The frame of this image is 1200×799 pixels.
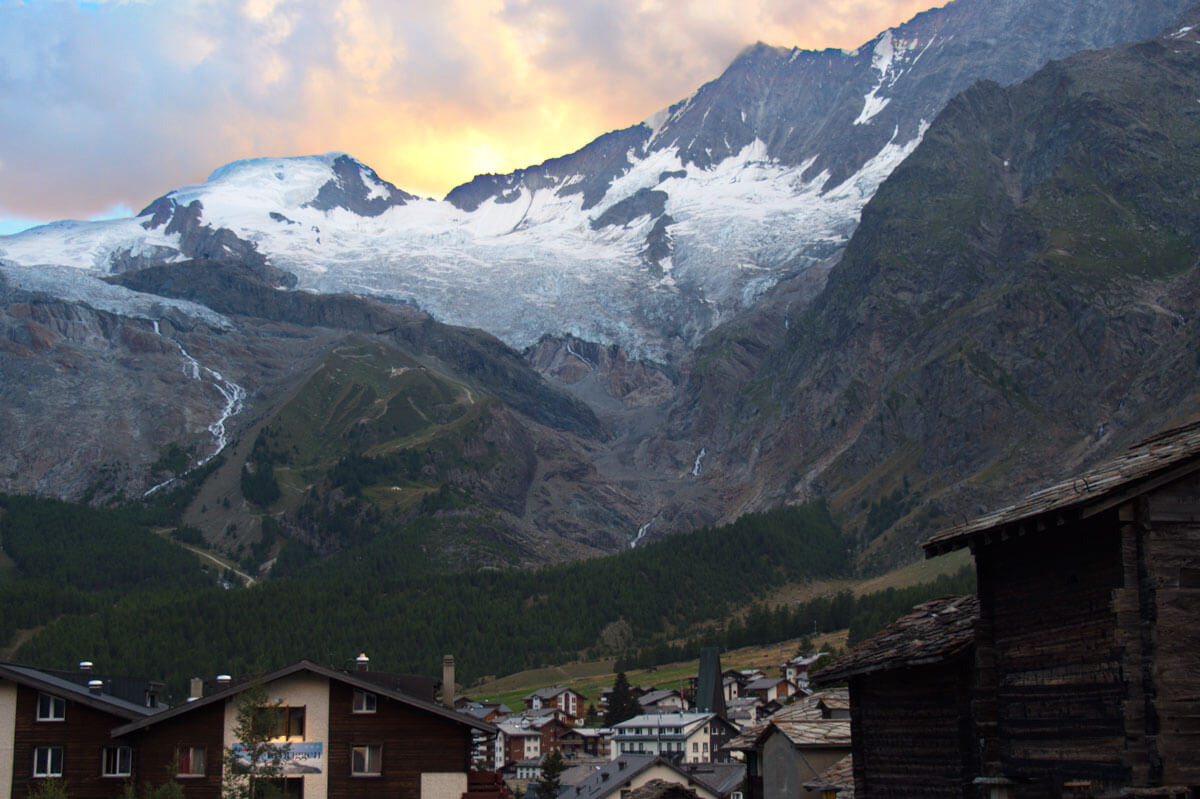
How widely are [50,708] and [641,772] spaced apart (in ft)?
137

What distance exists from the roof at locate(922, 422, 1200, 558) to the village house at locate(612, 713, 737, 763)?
329ft

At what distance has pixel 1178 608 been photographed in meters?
19.8

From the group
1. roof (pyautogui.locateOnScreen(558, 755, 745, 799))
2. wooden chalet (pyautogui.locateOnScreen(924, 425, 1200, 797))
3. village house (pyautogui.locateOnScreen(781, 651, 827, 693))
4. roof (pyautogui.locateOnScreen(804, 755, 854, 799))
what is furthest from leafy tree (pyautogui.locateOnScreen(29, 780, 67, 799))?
village house (pyautogui.locateOnScreen(781, 651, 827, 693))

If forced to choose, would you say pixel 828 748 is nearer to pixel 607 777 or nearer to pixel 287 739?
pixel 287 739

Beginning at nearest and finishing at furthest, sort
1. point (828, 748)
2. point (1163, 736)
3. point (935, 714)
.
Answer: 1. point (1163, 736)
2. point (935, 714)
3. point (828, 748)

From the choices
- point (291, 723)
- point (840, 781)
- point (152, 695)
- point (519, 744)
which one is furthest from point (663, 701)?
point (840, 781)

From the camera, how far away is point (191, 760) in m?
46.6

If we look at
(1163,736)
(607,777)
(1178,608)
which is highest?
(1178,608)

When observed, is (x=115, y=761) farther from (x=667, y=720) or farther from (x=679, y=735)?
(x=667, y=720)

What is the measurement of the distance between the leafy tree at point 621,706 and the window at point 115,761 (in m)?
109

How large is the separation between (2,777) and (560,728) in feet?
376

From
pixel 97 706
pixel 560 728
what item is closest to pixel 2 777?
pixel 97 706

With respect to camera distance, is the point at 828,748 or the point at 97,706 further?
the point at 97,706

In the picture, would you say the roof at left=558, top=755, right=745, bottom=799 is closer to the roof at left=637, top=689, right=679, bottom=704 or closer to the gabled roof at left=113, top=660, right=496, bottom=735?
the gabled roof at left=113, top=660, right=496, bottom=735
